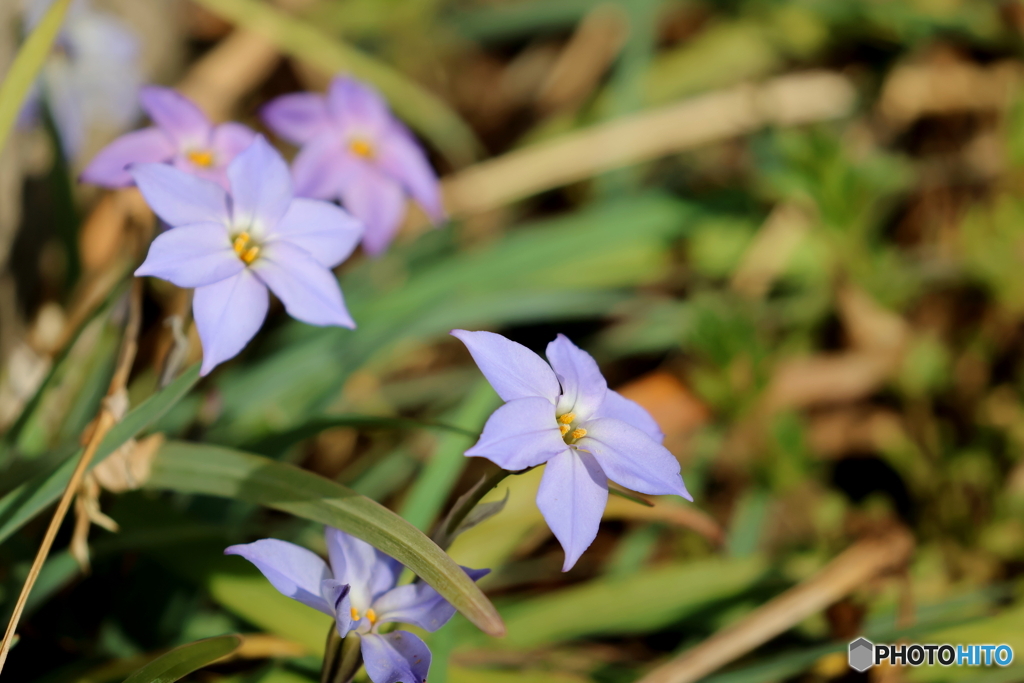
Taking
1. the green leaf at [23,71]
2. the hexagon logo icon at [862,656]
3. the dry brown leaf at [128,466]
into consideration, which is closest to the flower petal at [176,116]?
the green leaf at [23,71]

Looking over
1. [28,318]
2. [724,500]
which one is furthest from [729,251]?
[28,318]

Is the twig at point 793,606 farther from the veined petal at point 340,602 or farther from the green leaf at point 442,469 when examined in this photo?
the veined petal at point 340,602

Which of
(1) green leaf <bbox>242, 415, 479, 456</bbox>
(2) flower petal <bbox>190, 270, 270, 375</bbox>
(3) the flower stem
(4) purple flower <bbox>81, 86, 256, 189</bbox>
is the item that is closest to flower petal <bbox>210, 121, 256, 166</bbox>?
(4) purple flower <bbox>81, 86, 256, 189</bbox>

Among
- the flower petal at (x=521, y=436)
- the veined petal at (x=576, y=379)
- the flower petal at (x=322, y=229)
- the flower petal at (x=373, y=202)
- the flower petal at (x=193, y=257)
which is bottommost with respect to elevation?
the flower petal at (x=521, y=436)

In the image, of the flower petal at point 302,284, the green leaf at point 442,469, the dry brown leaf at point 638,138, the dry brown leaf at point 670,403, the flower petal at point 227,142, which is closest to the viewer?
the flower petal at point 302,284

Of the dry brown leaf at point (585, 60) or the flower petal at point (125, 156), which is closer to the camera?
the flower petal at point (125, 156)

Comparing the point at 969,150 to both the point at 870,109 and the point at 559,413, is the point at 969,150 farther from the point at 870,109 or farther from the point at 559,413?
the point at 559,413
